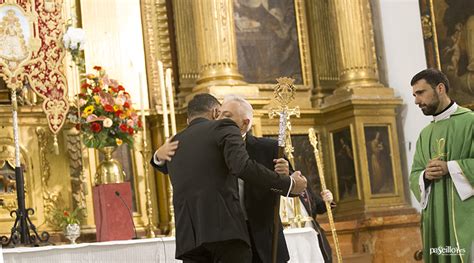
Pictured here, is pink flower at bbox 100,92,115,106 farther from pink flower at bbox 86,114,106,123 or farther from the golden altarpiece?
the golden altarpiece

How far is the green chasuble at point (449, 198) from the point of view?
6250mm

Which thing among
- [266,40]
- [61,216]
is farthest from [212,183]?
[266,40]

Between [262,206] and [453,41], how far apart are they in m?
5.43

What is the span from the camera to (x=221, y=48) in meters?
10.3

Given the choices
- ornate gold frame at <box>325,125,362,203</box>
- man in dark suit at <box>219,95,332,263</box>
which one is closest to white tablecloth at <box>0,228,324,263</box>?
man in dark suit at <box>219,95,332,263</box>

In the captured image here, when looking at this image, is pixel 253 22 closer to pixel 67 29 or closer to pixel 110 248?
pixel 67 29

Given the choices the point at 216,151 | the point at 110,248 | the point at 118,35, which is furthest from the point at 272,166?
the point at 118,35

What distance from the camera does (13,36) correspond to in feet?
28.6

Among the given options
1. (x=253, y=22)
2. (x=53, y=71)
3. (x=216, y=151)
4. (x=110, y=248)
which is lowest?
(x=110, y=248)

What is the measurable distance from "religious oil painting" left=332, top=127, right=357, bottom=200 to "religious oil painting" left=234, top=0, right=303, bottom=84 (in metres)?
0.82

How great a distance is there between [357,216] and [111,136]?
122 inches

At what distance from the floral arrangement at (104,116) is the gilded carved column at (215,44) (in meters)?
1.48

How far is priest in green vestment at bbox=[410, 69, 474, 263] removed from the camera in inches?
246

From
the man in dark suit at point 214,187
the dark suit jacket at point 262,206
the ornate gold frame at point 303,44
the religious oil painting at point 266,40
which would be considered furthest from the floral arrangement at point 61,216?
the man in dark suit at point 214,187
